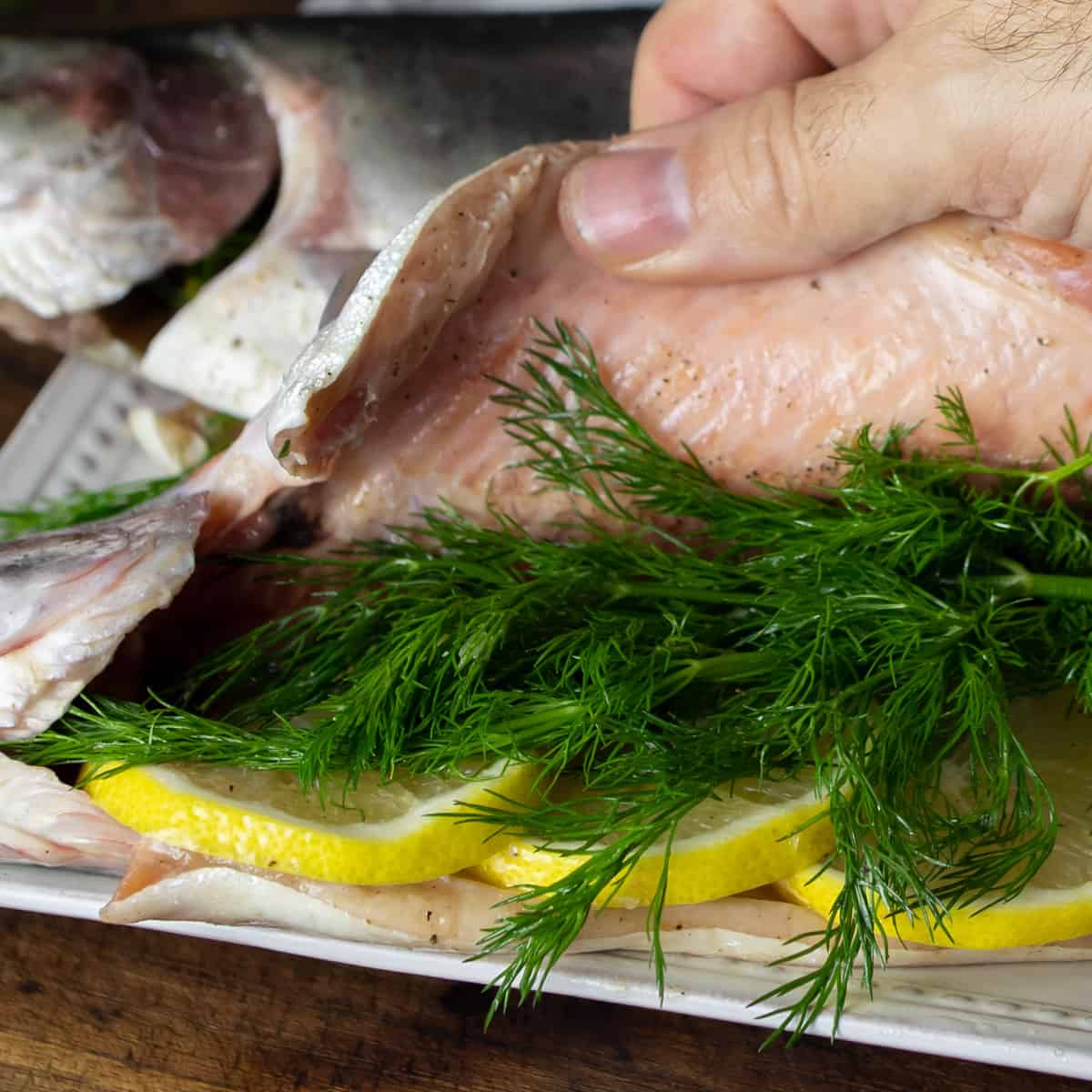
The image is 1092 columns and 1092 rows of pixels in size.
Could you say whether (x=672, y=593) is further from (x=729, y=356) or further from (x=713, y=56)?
(x=713, y=56)

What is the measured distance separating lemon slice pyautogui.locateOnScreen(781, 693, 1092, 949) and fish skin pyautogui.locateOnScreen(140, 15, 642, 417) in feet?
3.88

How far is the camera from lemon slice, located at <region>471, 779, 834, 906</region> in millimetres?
989

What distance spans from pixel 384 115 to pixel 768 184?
3.43 ft

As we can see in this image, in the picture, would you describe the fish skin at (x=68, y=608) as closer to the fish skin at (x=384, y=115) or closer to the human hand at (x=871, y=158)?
the human hand at (x=871, y=158)

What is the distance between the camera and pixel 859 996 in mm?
1008

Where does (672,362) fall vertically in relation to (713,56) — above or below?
below

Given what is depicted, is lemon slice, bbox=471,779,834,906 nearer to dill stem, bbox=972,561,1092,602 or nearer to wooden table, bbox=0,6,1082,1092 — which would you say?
wooden table, bbox=0,6,1082,1092

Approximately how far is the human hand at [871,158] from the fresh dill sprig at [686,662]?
14cm

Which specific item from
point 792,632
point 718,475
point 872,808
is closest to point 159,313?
point 718,475

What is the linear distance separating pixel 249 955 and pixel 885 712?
0.62 metres

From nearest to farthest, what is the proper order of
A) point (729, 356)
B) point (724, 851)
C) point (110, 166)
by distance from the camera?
point (724, 851) → point (729, 356) → point (110, 166)

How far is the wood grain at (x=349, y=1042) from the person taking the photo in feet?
3.48

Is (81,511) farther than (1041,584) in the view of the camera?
Yes

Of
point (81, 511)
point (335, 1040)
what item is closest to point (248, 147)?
point (81, 511)
